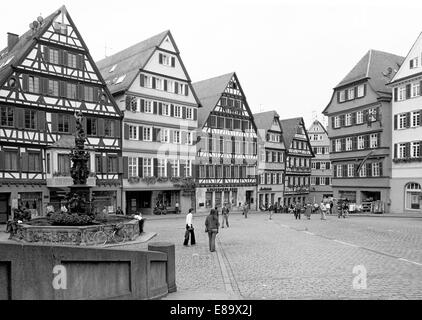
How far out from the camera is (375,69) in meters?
41.6

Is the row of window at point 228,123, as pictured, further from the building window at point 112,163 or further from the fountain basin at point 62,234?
the fountain basin at point 62,234

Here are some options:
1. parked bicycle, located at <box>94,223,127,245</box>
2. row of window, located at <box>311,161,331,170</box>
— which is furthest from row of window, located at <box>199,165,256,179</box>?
parked bicycle, located at <box>94,223,127,245</box>

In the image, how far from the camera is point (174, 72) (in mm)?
39781

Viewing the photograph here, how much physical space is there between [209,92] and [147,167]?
1469cm

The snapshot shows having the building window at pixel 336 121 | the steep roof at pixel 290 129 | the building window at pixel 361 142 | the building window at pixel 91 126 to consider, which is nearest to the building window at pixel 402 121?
the building window at pixel 361 142

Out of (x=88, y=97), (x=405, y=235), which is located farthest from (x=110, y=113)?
(x=405, y=235)

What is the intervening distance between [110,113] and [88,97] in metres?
2.42

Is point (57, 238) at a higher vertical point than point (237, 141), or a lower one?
lower

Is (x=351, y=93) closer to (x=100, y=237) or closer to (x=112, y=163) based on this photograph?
(x=112, y=163)

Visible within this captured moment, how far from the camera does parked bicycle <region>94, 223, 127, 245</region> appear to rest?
16.6 m

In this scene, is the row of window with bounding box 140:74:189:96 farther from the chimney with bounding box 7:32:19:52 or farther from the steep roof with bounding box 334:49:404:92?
the steep roof with bounding box 334:49:404:92

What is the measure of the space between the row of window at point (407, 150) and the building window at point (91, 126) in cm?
2770

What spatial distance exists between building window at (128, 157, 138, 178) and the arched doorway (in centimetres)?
2518
